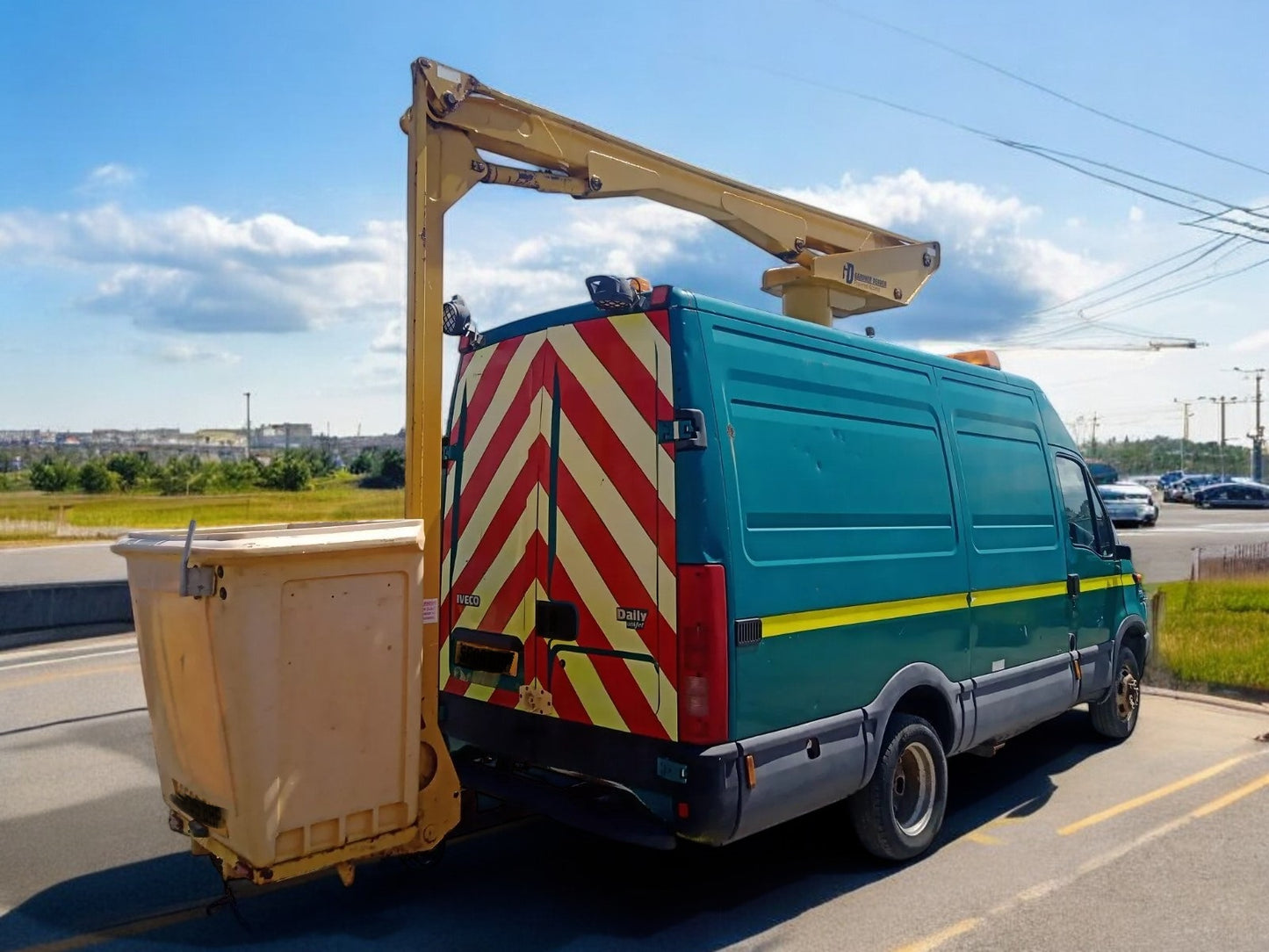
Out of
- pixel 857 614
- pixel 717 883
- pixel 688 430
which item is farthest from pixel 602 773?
pixel 688 430

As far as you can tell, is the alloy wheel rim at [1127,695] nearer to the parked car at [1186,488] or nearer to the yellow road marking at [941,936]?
the yellow road marking at [941,936]

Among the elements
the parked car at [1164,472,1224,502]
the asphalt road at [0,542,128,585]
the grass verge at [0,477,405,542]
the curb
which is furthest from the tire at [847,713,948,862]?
the parked car at [1164,472,1224,502]

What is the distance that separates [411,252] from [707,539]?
1.85 m

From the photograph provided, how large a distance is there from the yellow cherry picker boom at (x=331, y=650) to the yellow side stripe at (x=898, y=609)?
1.50 metres

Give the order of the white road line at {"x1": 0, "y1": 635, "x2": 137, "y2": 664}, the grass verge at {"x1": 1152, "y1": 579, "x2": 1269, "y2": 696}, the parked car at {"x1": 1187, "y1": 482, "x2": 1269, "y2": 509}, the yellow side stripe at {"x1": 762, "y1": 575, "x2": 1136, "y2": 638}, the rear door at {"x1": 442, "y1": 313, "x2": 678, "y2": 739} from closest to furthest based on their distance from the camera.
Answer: the rear door at {"x1": 442, "y1": 313, "x2": 678, "y2": 739}, the yellow side stripe at {"x1": 762, "y1": 575, "x2": 1136, "y2": 638}, the grass verge at {"x1": 1152, "y1": 579, "x2": 1269, "y2": 696}, the white road line at {"x1": 0, "y1": 635, "x2": 137, "y2": 664}, the parked car at {"x1": 1187, "y1": 482, "x2": 1269, "y2": 509}

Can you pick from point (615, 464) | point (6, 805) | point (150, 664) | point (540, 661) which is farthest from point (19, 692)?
point (615, 464)

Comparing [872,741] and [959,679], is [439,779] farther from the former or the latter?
[959,679]

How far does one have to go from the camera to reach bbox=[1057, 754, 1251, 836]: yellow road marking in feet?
18.6

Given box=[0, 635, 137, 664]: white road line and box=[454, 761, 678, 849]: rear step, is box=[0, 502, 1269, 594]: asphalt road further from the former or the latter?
box=[454, 761, 678, 849]: rear step

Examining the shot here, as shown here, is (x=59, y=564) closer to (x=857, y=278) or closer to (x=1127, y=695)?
(x=857, y=278)

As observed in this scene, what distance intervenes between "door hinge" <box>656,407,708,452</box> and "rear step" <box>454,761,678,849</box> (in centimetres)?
155

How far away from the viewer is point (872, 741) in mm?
4746

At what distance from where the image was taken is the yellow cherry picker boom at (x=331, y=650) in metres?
3.59

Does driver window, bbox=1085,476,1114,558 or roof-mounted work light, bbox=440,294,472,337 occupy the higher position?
roof-mounted work light, bbox=440,294,472,337
